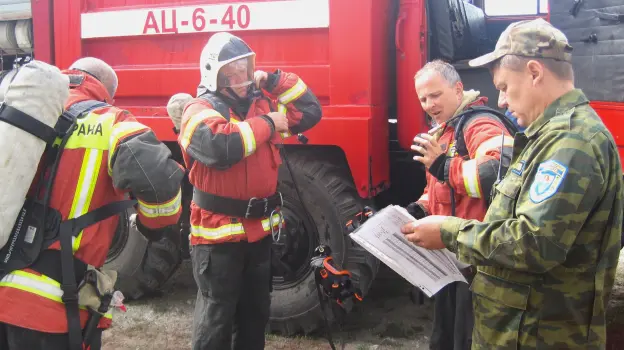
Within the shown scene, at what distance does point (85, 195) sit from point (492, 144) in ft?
A: 4.95

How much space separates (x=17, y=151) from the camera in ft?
5.81

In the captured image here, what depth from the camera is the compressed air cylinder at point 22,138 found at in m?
1.77

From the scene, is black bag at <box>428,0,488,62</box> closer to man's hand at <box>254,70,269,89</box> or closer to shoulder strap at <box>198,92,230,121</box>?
man's hand at <box>254,70,269,89</box>

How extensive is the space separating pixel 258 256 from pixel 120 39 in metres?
1.98

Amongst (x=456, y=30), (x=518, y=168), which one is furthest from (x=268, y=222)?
(x=456, y=30)

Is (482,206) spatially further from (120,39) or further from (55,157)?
(120,39)

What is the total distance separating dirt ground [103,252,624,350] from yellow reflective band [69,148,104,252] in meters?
1.86

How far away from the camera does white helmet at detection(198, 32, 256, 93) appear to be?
268 cm

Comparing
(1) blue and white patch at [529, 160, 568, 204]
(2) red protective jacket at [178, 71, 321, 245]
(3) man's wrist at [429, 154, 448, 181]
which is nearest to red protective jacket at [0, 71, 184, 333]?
(2) red protective jacket at [178, 71, 321, 245]

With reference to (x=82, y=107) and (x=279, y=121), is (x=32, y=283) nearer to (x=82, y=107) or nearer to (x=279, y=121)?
(x=82, y=107)

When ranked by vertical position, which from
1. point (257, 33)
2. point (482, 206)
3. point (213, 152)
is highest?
point (257, 33)

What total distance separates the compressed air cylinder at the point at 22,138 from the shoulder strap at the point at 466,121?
1.54 meters

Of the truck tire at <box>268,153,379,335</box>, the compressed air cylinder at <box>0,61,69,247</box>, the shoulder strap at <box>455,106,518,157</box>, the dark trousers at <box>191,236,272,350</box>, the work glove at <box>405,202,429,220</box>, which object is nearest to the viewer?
the compressed air cylinder at <box>0,61,69,247</box>

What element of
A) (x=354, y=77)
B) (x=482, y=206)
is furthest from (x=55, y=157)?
(x=354, y=77)
